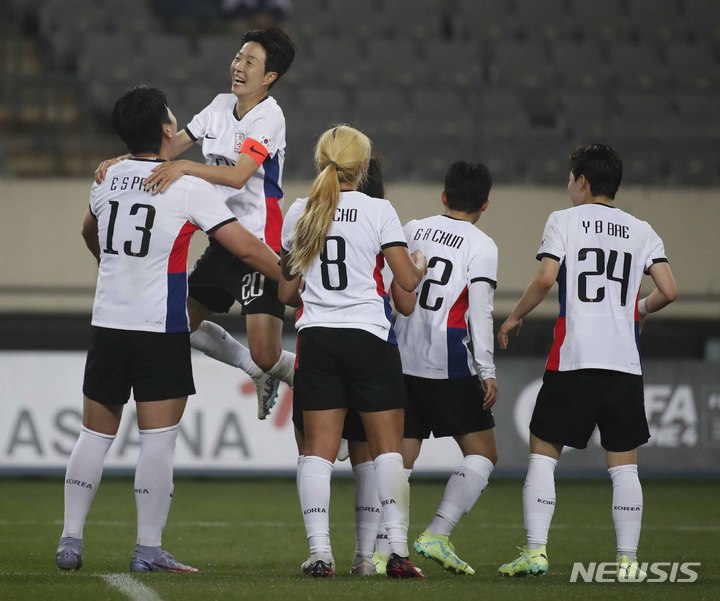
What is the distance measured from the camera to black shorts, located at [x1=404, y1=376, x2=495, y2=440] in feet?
21.0

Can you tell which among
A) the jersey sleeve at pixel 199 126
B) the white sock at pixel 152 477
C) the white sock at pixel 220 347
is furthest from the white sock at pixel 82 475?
the jersey sleeve at pixel 199 126

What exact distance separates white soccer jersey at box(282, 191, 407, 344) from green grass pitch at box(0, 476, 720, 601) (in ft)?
3.72

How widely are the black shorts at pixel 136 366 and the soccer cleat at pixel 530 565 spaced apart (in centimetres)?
174

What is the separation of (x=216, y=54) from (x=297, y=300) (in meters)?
10.5

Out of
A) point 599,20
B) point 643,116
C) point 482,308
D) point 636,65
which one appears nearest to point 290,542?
point 482,308

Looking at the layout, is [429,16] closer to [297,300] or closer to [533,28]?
[533,28]

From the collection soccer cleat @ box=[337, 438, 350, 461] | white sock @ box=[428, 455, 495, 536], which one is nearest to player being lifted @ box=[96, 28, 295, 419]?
soccer cleat @ box=[337, 438, 350, 461]

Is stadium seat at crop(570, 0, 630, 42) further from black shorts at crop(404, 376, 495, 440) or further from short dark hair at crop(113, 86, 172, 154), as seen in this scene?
short dark hair at crop(113, 86, 172, 154)

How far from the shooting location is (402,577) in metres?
5.76

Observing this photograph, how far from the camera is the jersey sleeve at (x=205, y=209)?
590 centimetres

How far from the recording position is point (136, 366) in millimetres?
5930

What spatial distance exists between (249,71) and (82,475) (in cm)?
214

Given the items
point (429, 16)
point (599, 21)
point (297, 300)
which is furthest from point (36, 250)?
point (297, 300)

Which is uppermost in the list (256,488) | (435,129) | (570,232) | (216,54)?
(216,54)
